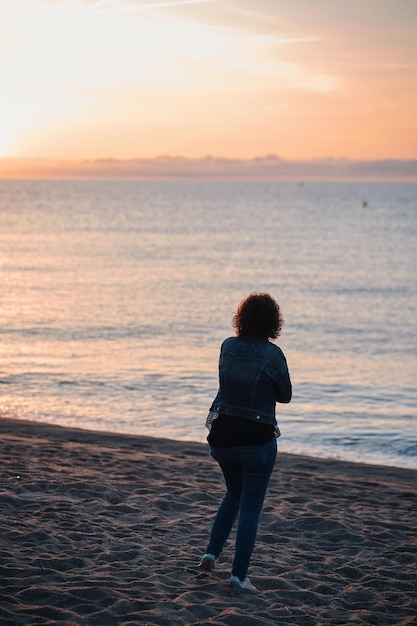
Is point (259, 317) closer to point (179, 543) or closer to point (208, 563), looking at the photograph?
point (208, 563)

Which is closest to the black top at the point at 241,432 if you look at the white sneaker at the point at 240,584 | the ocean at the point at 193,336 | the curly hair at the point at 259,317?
the curly hair at the point at 259,317

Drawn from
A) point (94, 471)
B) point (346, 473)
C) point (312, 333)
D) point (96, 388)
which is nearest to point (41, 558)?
point (94, 471)

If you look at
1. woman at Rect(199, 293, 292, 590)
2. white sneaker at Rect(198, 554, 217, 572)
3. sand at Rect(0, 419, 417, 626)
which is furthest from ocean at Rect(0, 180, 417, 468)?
woman at Rect(199, 293, 292, 590)

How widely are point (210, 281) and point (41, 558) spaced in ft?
94.9

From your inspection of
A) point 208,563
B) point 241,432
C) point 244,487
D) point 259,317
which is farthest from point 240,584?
point 259,317

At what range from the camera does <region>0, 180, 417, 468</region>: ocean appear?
13008 millimetres

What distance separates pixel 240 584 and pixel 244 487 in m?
0.78

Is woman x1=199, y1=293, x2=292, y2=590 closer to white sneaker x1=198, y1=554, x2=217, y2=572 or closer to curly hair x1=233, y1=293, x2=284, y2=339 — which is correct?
curly hair x1=233, y1=293, x2=284, y2=339

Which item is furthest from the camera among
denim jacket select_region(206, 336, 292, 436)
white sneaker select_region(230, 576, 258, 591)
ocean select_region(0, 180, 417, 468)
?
ocean select_region(0, 180, 417, 468)

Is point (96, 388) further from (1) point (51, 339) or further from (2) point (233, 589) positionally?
(2) point (233, 589)

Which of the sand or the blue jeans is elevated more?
the blue jeans

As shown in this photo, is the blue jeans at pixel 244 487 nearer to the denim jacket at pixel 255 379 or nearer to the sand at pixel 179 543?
the denim jacket at pixel 255 379

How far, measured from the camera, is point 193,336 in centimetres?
2120

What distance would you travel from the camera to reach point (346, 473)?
389 inches
